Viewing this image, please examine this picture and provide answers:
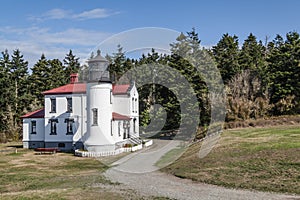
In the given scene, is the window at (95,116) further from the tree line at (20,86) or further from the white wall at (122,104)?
the tree line at (20,86)

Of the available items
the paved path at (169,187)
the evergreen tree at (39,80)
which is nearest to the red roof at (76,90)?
the paved path at (169,187)

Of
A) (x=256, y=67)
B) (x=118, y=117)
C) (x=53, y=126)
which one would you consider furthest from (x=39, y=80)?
(x=256, y=67)

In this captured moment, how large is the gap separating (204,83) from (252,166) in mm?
21582

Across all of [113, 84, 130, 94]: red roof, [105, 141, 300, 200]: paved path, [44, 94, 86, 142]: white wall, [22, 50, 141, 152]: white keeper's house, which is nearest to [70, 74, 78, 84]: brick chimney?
[22, 50, 141, 152]: white keeper's house

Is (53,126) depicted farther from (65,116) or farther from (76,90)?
(76,90)

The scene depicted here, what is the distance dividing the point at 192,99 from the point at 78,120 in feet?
42.1

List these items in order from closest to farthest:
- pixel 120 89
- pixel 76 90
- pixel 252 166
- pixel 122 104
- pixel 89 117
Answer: pixel 252 166 < pixel 89 117 < pixel 76 90 < pixel 122 104 < pixel 120 89

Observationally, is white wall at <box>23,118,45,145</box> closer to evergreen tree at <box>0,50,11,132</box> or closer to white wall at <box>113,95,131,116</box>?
white wall at <box>113,95,131,116</box>

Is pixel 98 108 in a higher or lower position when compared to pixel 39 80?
lower

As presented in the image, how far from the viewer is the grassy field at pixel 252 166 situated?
1273 centimetres

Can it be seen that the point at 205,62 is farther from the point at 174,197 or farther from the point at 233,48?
the point at 174,197

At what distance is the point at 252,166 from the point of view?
1477cm

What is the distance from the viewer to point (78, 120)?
94.4ft

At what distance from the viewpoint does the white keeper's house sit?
85.7 feet
